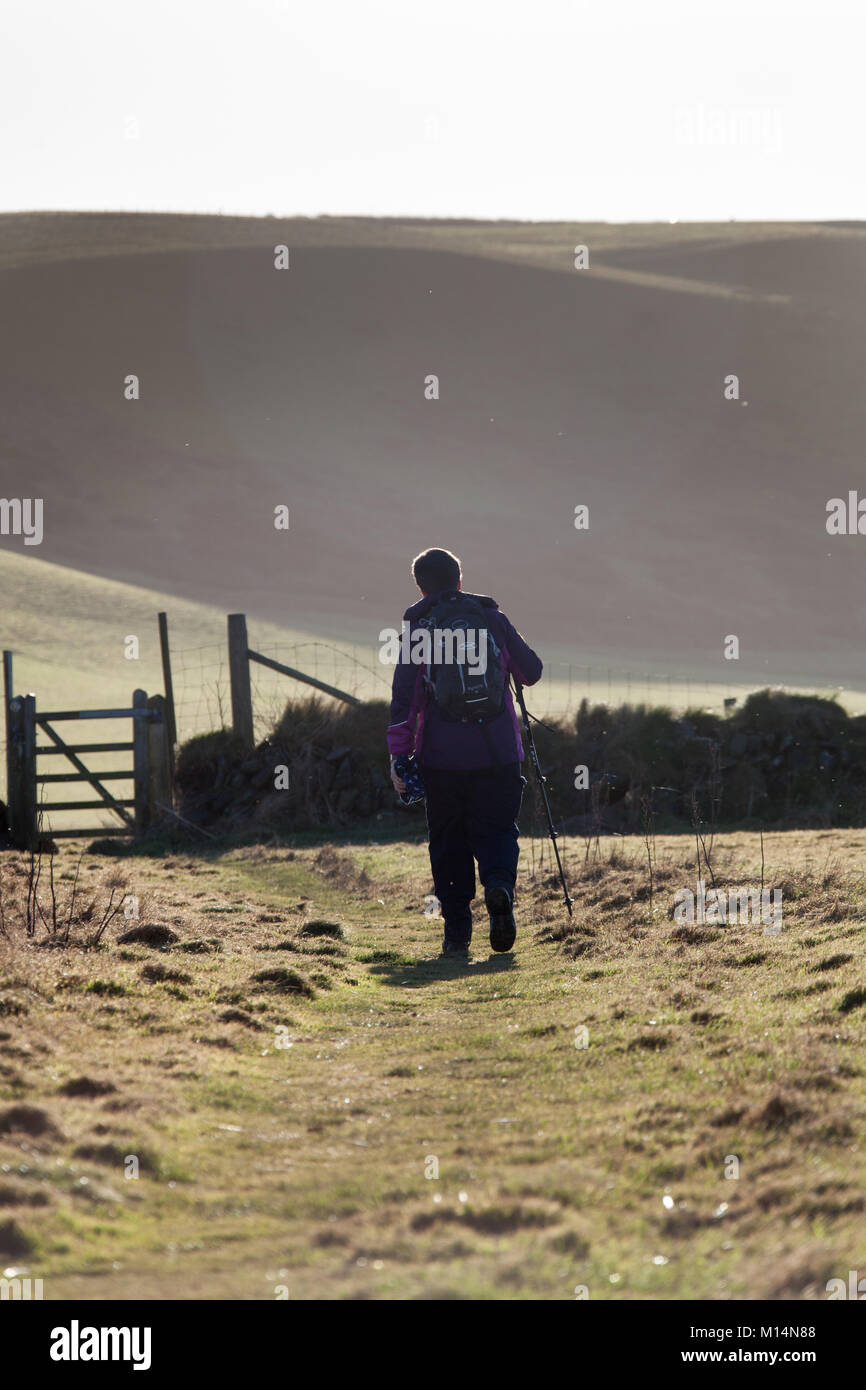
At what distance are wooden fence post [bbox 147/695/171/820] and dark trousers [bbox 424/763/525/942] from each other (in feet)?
24.1

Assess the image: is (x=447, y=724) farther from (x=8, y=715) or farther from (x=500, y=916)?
(x=8, y=715)

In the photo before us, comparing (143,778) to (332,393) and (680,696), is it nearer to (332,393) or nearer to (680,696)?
(680,696)

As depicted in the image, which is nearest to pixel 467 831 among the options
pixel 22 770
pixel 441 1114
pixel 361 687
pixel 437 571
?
pixel 437 571

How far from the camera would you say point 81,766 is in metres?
15.7

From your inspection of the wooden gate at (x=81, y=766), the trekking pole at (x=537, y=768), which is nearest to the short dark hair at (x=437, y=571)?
the trekking pole at (x=537, y=768)

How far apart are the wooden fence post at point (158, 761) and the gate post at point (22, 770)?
4.09ft

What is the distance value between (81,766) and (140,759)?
0.74 meters

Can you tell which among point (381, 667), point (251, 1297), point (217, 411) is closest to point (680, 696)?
point (381, 667)

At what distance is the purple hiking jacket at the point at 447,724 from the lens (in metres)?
8.28

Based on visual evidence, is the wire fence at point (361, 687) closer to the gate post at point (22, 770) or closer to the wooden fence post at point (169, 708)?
the wooden fence post at point (169, 708)

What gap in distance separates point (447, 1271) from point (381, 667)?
80.6 ft

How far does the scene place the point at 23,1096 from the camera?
Answer: 193 inches

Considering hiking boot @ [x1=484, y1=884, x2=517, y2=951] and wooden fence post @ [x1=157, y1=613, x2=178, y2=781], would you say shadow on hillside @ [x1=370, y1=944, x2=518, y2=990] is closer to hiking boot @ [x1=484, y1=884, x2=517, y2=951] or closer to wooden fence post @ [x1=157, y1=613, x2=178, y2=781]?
hiking boot @ [x1=484, y1=884, x2=517, y2=951]
